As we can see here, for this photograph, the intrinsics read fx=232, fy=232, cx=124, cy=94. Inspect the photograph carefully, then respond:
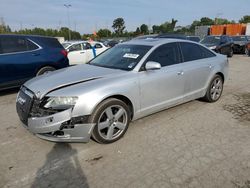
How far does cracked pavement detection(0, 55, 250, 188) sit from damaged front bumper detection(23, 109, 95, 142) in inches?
10.6

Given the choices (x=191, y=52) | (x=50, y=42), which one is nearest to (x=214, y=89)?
(x=191, y=52)

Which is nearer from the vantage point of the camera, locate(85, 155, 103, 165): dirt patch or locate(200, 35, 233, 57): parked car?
locate(85, 155, 103, 165): dirt patch

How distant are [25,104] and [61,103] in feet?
2.23

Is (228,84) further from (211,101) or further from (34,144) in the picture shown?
(34,144)

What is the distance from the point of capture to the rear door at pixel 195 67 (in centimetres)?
464

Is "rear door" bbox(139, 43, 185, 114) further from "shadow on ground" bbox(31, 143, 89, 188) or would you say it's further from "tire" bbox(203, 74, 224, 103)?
"shadow on ground" bbox(31, 143, 89, 188)

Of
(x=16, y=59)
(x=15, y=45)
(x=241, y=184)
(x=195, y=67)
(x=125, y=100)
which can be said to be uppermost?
(x=15, y=45)

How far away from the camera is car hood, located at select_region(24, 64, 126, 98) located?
3.34 m

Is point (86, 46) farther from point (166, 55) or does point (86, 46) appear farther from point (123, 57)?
point (166, 55)

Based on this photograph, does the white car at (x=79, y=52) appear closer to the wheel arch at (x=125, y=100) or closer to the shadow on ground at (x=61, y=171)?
the wheel arch at (x=125, y=100)

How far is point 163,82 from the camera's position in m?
4.14

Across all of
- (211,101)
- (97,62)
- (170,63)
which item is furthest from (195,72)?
(97,62)

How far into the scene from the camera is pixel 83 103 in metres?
3.15

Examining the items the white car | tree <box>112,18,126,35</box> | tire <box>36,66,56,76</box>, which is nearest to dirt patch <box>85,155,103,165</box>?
tire <box>36,66,56,76</box>
